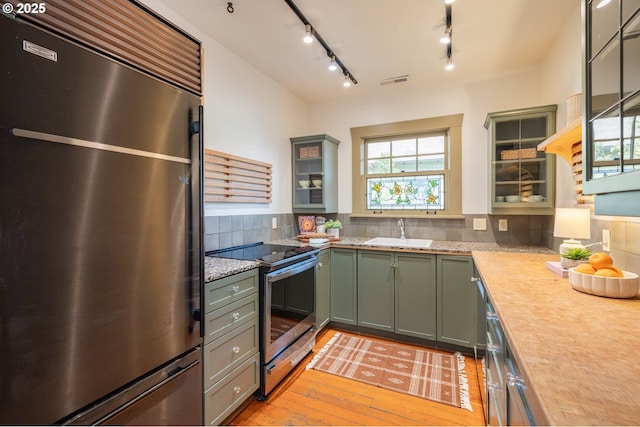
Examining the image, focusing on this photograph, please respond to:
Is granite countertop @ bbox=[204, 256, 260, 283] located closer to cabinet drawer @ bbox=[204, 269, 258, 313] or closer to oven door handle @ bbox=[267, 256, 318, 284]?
cabinet drawer @ bbox=[204, 269, 258, 313]

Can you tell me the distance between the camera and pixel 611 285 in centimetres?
116

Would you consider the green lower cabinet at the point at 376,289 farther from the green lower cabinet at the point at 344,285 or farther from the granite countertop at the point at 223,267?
the granite countertop at the point at 223,267

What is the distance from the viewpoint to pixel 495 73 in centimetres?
284

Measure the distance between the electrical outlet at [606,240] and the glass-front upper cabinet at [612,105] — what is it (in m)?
0.71

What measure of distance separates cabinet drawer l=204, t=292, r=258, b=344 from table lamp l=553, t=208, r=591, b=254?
1.88m

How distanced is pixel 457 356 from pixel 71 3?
3.24 metres

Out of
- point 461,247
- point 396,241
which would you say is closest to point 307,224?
point 396,241

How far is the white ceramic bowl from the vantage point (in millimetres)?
1146

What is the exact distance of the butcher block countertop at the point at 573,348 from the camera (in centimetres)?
55

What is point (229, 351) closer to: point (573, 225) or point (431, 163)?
point (573, 225)

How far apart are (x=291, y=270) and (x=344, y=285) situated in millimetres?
954

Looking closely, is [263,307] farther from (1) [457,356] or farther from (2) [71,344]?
(1) [457,356]

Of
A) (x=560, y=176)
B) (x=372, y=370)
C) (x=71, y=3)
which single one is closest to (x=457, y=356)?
(x=372, y=370)

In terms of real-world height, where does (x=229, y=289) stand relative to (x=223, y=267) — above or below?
below
